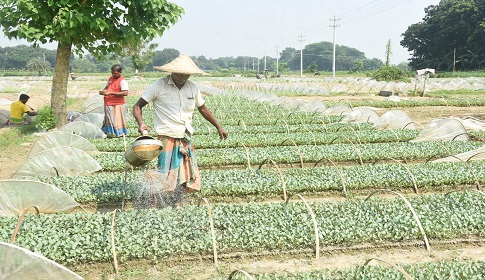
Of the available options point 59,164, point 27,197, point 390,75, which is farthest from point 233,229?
point 390,75

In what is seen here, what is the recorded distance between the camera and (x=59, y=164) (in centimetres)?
797

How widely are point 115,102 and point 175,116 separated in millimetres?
6285

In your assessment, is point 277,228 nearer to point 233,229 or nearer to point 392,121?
point 233,229

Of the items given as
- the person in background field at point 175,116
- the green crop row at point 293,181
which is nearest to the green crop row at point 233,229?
the person in background field at point 175,116

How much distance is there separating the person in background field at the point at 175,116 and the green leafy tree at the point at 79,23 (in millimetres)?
5550

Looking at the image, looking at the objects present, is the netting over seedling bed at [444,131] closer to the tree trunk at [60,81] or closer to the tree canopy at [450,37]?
the tree trunk at [60,81]

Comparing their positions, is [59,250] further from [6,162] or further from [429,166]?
[429,166]

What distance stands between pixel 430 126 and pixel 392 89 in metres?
22.0

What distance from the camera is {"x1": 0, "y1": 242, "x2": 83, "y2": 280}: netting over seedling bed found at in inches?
135

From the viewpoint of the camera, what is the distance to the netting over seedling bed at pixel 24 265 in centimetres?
A: 342

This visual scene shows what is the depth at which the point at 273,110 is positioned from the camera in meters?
A: 19.2

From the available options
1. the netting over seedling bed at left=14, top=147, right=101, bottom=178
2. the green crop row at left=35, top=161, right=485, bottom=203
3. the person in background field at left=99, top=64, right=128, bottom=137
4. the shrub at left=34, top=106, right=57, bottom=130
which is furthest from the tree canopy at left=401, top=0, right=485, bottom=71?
the netting over seedling bed at left=14, top=147, right=101, bottom=178

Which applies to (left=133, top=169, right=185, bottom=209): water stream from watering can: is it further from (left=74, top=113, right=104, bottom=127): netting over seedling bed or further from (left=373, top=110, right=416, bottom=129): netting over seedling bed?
(left=373, top=110, right=416, bottom=129): netting over seedling bed

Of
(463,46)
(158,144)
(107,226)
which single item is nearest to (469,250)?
(158,144)
